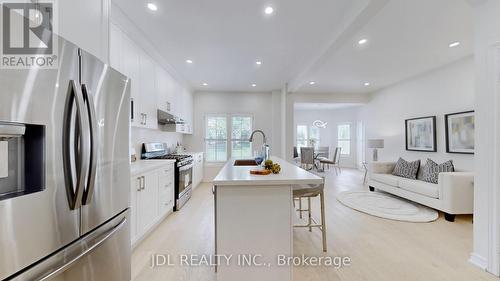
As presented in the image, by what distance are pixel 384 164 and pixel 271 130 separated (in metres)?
3.01

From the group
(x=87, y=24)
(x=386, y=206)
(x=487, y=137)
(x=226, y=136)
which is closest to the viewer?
(x=87, y=24)

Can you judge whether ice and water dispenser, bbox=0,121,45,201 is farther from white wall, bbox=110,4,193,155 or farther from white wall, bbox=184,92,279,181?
white wall, bbox=184,92,279,181

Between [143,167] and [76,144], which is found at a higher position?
[76,144]

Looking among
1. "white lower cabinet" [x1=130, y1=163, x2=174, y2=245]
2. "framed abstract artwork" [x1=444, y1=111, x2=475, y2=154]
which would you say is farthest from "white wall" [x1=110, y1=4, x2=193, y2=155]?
"framed abstract artwork" [x1=444, y1=111, x2=475, y2=154]

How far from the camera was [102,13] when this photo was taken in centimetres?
144

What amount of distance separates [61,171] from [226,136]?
5269 millimetres

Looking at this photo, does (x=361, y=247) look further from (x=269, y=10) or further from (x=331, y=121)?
(x=331, y=121)

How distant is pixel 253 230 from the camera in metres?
1.65

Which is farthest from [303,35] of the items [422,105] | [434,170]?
[422,105]

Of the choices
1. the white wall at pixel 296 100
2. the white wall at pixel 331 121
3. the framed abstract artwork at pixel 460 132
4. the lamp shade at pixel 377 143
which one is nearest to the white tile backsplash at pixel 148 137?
the white wall at pixel 296 100

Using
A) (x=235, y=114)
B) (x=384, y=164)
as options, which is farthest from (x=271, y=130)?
(x=384, y=164)

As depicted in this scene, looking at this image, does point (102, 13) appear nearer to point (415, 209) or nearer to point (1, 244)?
point (1, 244)

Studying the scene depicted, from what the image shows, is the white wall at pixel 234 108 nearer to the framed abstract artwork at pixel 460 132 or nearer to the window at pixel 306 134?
the framed abstract artwork at pixel 460 132

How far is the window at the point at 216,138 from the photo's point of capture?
6148 millimetres
